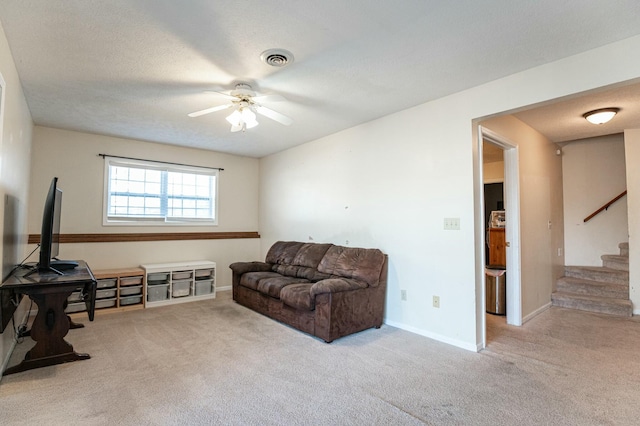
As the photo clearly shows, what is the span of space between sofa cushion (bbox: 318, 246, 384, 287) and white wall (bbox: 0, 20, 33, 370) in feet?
9.65

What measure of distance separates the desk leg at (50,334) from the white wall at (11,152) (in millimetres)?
190

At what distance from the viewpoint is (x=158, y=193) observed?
16.8 feet

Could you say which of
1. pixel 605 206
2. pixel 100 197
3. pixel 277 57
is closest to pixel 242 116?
pixel 277 57

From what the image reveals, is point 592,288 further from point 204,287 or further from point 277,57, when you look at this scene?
point 204,287

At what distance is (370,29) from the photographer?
2.09 meters

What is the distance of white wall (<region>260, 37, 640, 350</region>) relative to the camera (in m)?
2.55

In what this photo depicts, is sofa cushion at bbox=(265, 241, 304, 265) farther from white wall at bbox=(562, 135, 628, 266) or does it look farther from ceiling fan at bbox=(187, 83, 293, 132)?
white wall at bbox=(562, 135, 628, 266)

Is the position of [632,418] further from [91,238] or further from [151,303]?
[91,238]

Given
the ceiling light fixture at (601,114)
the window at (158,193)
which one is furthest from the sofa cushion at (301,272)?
the ceiling light fixture at (601,114)

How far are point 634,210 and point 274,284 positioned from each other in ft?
15.8

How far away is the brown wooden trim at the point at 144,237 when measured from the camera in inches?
169

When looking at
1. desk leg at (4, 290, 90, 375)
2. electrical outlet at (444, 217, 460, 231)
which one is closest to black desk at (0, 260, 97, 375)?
desk leg at (4, 290, 90, 375)

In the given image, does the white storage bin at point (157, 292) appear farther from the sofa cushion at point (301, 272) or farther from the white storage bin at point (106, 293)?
the sofa cushion at point (301, 272)

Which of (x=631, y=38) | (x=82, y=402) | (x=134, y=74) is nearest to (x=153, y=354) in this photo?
(x=82, y=402)
